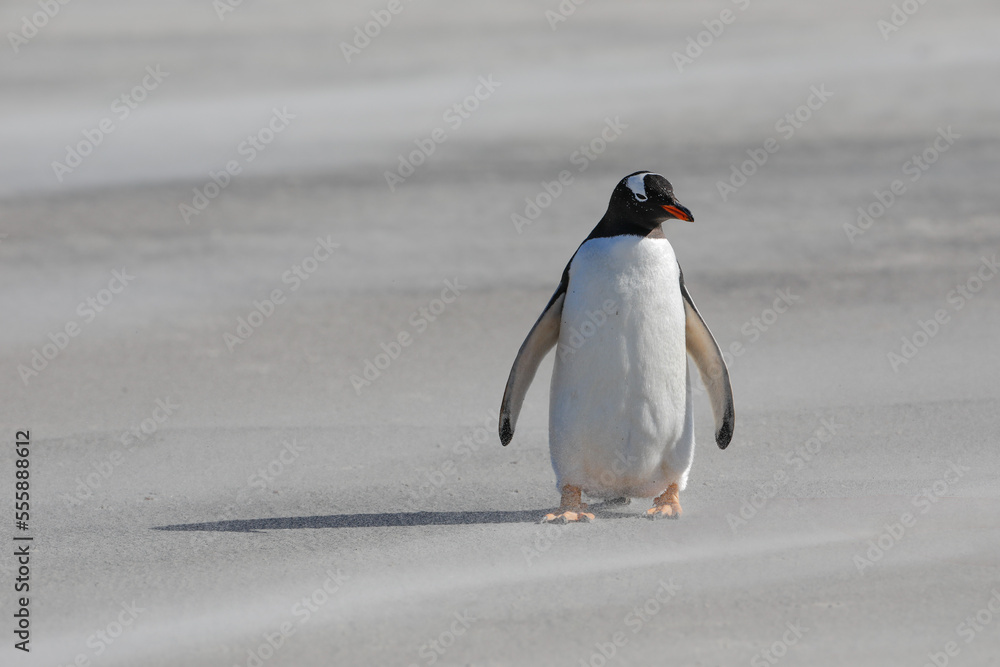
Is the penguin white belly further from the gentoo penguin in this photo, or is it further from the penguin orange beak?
the penguin orange beak

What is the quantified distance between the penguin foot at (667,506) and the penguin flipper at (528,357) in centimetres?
54

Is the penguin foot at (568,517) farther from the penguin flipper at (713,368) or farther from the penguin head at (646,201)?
the penguin head at (646,201)

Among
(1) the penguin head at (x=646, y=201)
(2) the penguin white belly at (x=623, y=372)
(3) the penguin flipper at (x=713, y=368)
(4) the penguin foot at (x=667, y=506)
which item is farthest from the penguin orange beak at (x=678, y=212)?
(4) the penguin foot at (x=667, y=506)

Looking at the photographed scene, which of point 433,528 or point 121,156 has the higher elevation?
point 121,156

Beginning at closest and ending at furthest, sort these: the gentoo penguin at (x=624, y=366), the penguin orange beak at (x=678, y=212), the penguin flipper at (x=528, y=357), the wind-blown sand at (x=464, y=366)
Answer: the wind-blown sand at (x=464, y=366)
the penguin orange beak at (x=678, y=212)
the gentoo penguin at (x=624, y=366)
the penguin flipper at (x=528, y=357)

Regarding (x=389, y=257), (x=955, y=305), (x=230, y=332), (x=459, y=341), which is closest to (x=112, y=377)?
(x=230, y=332)

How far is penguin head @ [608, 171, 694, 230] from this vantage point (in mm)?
4246

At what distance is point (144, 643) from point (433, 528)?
113cm

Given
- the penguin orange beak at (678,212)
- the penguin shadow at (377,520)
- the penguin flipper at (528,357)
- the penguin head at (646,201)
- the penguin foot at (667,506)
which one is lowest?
the penguin foot at (667,506)

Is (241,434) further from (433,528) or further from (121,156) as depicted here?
(121,156)

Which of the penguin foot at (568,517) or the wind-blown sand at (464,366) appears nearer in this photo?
the wind-blown sand at (464,366)

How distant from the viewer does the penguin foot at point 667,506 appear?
436cm

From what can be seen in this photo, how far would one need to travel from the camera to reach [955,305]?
7.57m

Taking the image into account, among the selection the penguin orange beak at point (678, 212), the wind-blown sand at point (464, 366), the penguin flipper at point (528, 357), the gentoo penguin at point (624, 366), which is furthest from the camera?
the penguin flipper at point (528, 357)
